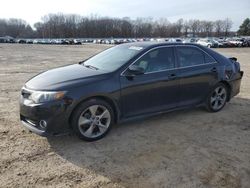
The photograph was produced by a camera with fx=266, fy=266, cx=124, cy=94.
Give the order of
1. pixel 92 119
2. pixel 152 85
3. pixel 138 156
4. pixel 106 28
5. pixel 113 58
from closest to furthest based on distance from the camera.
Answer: pixel 138 156, pixel 92 119, pixel 152 85, pixel 113 58, pixel 106 28

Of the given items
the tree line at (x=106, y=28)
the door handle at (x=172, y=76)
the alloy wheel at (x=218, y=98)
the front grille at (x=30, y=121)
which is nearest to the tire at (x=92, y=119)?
the front grille at (x=30, y=121)

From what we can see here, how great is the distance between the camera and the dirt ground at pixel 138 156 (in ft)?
11.0

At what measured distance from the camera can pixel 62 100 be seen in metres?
4.04

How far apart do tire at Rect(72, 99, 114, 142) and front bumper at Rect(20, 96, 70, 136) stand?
187mm

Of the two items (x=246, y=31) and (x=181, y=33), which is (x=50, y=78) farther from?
(x=181, y=33)

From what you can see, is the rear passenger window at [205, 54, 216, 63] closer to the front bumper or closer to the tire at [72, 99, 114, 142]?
the tire at [72, 99, 114, 142]

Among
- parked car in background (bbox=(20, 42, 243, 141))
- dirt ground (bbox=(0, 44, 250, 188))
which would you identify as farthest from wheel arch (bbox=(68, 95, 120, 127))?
dirt ground (bbox=(0, 44, 250, 188))

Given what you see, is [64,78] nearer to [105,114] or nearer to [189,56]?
[105,114]

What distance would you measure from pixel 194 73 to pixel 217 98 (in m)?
1.04

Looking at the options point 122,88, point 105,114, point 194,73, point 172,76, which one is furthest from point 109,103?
point 194,73

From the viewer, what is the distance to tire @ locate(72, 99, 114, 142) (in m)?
4.22

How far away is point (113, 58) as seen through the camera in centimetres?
518

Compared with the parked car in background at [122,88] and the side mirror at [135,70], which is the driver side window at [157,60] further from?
the side mirror at [135,70]

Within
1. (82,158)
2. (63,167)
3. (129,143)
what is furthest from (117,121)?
(63,167)
